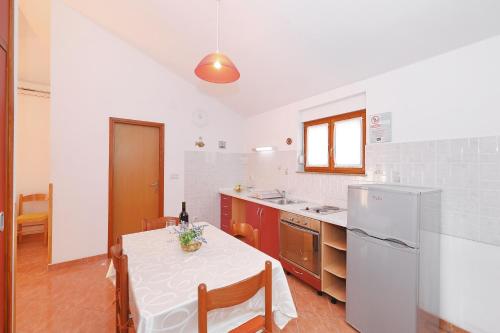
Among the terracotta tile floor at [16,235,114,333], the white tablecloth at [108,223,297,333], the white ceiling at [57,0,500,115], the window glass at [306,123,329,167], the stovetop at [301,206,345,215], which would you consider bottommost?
the terracotta tile floor at [16,235,114,333]

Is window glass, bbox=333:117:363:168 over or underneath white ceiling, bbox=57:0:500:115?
underneath

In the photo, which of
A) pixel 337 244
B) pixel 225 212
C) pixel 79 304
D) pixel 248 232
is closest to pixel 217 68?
pixel 248 232

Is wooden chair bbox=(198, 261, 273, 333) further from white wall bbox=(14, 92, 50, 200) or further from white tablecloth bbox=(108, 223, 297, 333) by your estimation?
white wall bbox=(14, 92, 50, 200)

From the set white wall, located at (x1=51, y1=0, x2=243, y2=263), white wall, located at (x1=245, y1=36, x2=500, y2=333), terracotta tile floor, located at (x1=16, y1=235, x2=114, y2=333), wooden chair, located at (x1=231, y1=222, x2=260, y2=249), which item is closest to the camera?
white wall, located at (x1=245, y1=36, x2=500, y2=333)

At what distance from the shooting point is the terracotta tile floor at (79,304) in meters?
1.80

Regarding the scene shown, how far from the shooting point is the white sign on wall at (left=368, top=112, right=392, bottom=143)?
6.81ft

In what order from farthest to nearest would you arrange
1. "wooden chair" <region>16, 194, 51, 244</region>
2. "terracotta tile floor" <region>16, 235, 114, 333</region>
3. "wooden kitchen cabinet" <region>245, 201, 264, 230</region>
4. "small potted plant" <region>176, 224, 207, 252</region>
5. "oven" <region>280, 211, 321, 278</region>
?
"wooden chair" <region>16, 194, 51, 244</region>
"wooden kitchen cabinet" <region>245, 201, 264, 230</region>
"oven" <region>280, 211, 321, 278</region>
"terracotta tile floor" <region>16, 235, 114, 333</region>
"small potted plant" <region>176, 224, 207, 252</region>

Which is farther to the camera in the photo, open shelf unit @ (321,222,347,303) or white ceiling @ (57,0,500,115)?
open shelf unit @ (321,222,347,303)

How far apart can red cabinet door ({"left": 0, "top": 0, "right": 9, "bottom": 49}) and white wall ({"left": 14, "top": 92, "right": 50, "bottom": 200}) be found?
339 cm

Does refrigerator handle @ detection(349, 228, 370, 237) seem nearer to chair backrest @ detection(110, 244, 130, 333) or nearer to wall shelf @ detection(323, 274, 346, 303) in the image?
wall shelf @ detection(323, 274, 346, 303)

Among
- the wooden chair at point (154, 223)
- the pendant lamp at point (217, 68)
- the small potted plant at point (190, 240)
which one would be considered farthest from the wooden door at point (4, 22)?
the wooden chair at point (154, 223)

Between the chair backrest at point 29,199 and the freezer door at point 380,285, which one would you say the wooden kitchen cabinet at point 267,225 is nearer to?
the freezer door at point 380,285

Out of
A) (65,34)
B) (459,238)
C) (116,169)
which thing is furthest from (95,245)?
(459,238)

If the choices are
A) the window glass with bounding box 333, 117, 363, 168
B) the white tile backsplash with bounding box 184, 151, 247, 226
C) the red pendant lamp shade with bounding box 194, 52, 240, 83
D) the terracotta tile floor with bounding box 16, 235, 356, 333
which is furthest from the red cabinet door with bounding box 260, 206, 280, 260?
the red pendant lamp shade with bounding box 194, 52, 240, 83
